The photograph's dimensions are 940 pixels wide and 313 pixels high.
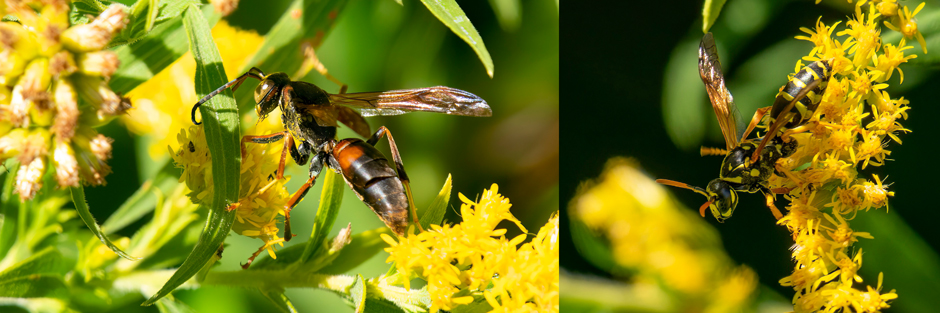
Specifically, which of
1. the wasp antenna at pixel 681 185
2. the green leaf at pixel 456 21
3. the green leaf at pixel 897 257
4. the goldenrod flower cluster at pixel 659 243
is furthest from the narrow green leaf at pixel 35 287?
the green leaf at pixel 897 257

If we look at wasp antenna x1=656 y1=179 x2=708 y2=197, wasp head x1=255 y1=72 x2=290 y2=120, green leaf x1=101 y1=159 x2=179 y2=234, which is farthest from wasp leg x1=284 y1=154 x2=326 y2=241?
wasp antenna x1=656 y1=179 x2=708 y2=197

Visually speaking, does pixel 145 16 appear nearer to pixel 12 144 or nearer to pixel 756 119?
pixel 12 144

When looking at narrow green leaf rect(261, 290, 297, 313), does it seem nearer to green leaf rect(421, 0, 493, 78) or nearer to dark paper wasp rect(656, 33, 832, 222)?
green leaf rect(421, 0, 493, 78)

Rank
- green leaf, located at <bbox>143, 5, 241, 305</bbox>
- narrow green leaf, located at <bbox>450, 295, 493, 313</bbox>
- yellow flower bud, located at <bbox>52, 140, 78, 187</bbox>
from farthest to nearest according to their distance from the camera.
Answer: narrow green leaf, located at <bbox>450, 295, 493, 313</bbox>
green leaf, located at <bbox>143, 5, 241, 305</bbox>
yellow flower bud, located at <bbox>52, 140, 78, 187</bbox>

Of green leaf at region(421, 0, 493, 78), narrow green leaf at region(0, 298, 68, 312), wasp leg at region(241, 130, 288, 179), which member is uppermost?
green leaf at region(421, 0, 493, 78)

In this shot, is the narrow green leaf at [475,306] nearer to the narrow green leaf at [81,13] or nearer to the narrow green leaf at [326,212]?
the narrow green leaf at [326,212]

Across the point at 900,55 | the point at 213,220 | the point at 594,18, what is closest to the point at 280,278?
the point at 213,220

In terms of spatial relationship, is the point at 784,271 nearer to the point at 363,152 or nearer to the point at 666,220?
the point at 666,220
